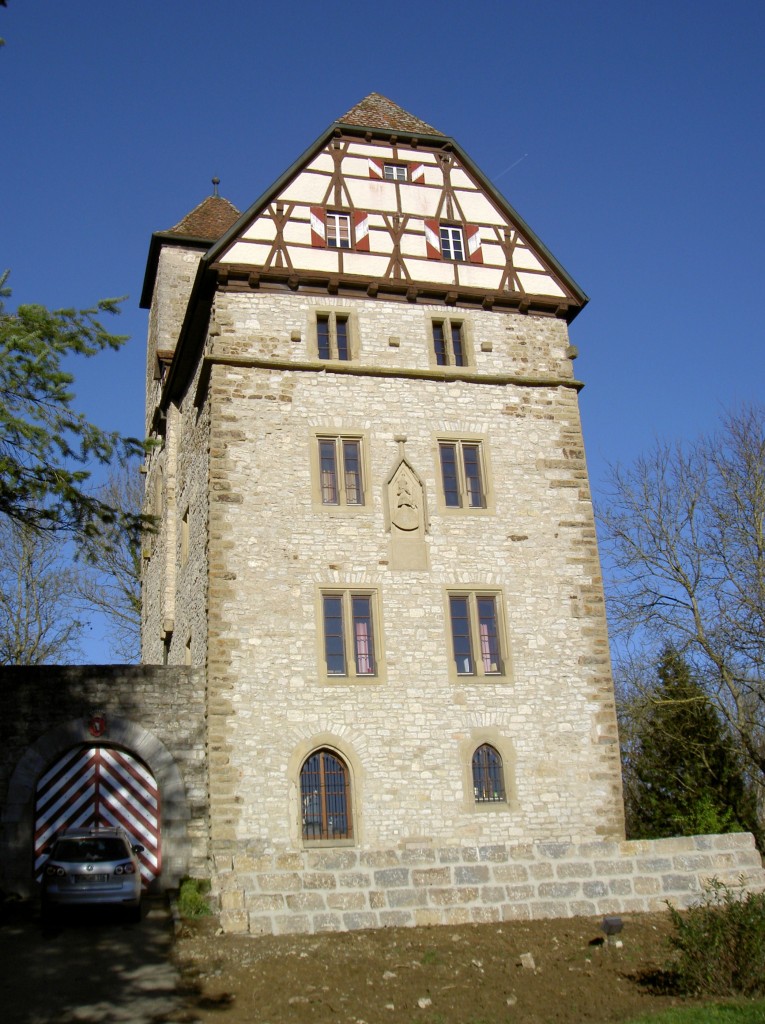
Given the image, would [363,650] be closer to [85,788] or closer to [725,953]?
[85,788]

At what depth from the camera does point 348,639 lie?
58.0ft

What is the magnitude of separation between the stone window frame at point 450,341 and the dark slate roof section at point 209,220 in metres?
11.7

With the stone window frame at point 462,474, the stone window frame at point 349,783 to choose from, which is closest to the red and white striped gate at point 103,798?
the stone window frame at point 349,783

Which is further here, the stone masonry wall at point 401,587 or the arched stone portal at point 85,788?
the stone masonry wall at point 401,587

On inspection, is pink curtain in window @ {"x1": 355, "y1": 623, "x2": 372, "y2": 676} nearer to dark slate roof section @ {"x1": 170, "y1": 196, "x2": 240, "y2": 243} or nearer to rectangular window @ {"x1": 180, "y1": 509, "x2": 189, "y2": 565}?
rectangular window @ {"x1": 180, "y1": 509, "x2": 189, "y2": 565}

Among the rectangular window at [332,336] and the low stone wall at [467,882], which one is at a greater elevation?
the rectangular window at [332,336]

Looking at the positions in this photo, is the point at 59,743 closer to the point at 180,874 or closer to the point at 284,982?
the point at 180,874

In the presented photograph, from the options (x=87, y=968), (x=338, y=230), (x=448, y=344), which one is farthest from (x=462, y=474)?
(x=87, y=968)

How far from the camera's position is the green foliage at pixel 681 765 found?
20922mm

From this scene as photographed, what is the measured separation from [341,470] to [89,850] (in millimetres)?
7757

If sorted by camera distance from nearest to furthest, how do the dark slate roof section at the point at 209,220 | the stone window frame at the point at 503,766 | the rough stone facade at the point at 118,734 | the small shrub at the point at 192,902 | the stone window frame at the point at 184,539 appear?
the small shrub at the point at 192,902, the rough stone facade at the point at 118,734, the stone window frame at the point at 503,766, the stone window frame at the point at 184,539, the dark slate roof section at the point at 209,220

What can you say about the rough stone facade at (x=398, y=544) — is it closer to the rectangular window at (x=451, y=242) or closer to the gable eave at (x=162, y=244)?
the rectangular window at (x=451, y=242)

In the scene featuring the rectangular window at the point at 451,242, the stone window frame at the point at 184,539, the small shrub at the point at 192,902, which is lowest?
the small shrub at the point at 192,902

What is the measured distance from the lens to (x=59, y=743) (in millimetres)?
16656
